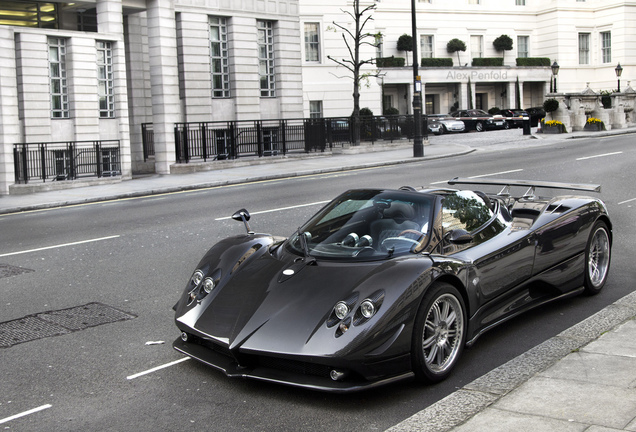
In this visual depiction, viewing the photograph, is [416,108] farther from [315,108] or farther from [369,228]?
[369,228]

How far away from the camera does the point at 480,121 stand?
4919 cm

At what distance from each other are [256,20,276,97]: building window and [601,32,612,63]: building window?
40.4m

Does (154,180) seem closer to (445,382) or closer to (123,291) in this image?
(123,291)

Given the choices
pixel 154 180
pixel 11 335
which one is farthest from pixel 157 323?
pixel 154 180

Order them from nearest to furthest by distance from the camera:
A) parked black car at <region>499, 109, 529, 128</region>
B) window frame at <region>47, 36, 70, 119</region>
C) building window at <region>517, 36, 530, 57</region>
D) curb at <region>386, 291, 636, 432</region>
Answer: curb at <region>386, 291, 636, 432</region> < window frame at <region>47, 36, 70, 119</region> < parked black car at <region>499, 109, 529, 128</region> < building window at <region>517, 36, 530, 57</region>

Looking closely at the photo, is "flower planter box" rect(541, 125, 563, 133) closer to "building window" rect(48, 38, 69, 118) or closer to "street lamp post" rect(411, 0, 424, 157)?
"street lamp post" rect(411, 0, 424, 157)

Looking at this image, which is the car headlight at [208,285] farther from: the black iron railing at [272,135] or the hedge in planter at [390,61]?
the hedge in planter at [390,61]

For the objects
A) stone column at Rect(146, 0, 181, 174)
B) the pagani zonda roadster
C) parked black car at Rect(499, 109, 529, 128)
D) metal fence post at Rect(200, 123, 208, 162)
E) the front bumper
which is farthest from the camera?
parked black car at Rect(499, 109, 529, 128)

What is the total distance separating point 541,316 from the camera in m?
6.86

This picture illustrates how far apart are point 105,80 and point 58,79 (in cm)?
168

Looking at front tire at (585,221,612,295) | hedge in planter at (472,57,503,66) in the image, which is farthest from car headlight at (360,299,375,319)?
hedge in planter at (472,57,503,66)

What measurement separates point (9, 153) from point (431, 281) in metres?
20.0

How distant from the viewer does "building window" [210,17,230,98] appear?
31.4m

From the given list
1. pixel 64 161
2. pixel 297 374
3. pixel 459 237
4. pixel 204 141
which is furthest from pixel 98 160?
pixel 297 374
